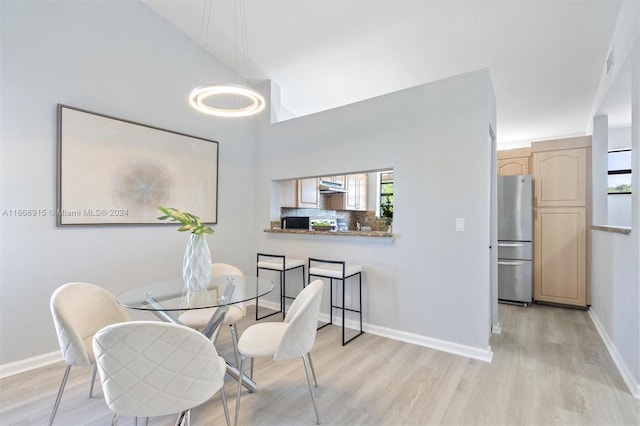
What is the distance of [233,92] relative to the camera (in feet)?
6.64

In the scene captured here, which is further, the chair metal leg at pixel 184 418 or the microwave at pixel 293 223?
the microwave at pixel 293 223

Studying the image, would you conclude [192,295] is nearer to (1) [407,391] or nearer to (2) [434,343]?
(1) [407,391]

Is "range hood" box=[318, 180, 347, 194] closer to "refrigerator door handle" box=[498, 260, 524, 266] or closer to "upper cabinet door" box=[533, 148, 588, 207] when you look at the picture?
"refrigerator door handle" box=[498, 260, 524, 266]

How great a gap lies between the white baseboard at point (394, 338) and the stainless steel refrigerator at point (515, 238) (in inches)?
76.9

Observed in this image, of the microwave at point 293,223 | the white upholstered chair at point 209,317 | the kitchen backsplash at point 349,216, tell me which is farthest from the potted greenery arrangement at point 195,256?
the kitchen backsplash at point 349,216

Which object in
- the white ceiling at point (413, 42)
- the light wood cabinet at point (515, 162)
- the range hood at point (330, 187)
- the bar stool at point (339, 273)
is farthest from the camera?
the range hood at point (330, 187)

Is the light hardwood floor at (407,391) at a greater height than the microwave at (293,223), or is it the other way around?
the microwave at (293,223)

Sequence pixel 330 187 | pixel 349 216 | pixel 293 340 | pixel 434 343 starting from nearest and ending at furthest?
pixel 293 340 < pixel 434 343 < pixel 330 187 < pixel 349 216

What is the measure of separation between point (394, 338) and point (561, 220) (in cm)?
294

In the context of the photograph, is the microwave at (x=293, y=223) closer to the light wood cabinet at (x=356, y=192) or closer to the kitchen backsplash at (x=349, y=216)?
the kitchen backsplash at (x=349, y=216)

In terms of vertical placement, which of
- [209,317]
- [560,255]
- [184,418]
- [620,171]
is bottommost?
[184,418]

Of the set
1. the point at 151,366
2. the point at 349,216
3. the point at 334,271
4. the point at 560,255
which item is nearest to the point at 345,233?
the point at 334,271

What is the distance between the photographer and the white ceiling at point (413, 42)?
2624 mm

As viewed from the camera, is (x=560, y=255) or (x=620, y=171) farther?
(x=620, y=171)
